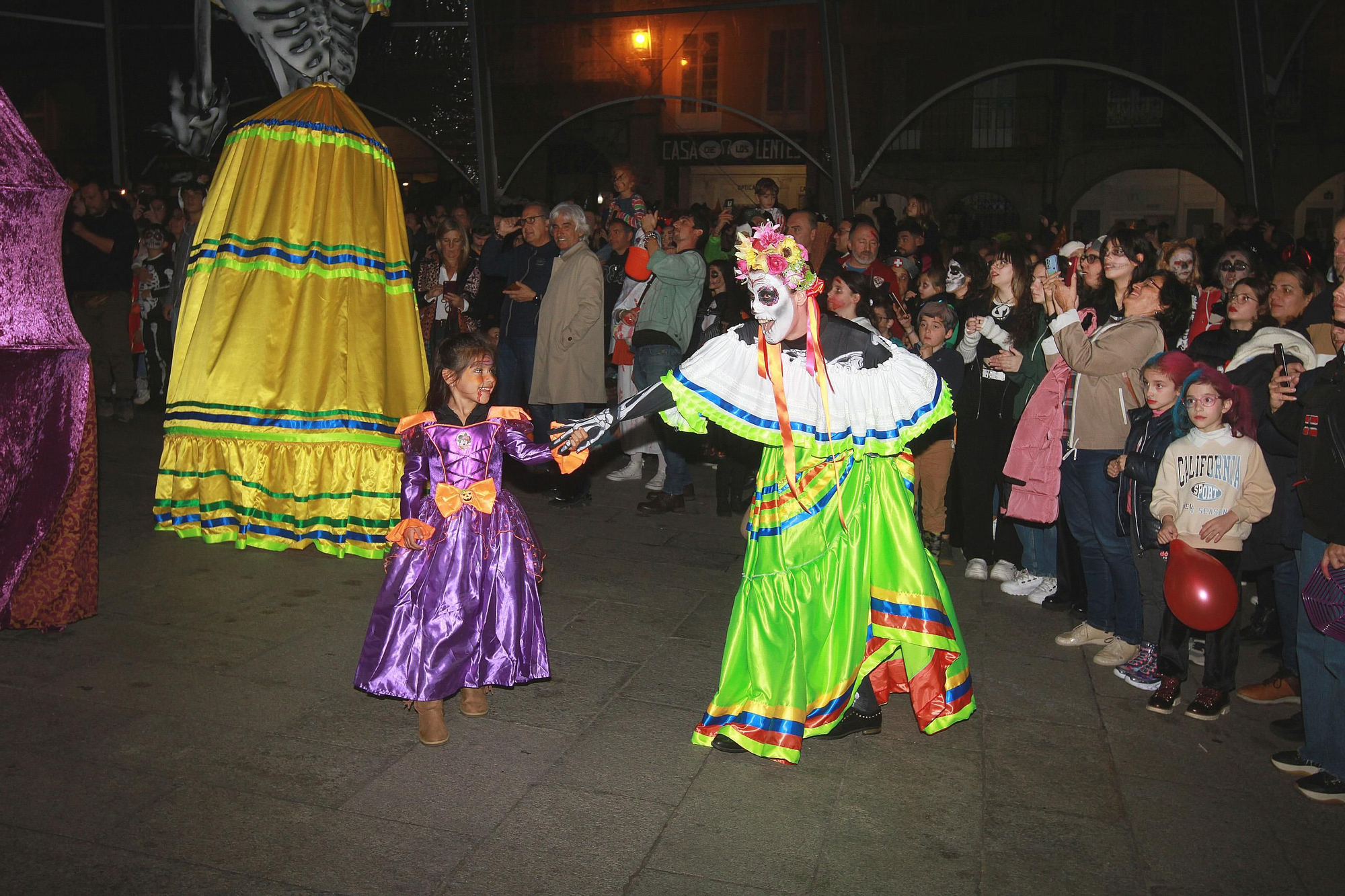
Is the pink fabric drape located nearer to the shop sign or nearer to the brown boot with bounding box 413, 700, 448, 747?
the brown boot with bounding box 413, 700, 448, 747

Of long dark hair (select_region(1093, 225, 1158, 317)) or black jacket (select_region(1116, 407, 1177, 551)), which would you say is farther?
long dark hair (select_region(1093, 225, 1158, 317))

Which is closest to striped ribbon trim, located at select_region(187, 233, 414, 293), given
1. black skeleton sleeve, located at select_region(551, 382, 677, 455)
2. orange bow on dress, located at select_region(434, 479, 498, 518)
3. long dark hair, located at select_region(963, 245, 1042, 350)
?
orange bow on dress, located at select_region(434, 479, 498, 518)

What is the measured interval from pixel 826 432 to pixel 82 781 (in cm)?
Result: 283

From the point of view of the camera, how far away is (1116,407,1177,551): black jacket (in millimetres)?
4750

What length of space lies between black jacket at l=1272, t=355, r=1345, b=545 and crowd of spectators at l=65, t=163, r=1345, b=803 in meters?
0.01

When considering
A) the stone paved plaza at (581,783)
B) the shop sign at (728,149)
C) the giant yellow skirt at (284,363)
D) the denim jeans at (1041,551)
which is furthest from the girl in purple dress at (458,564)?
the shop sign at (728,149)

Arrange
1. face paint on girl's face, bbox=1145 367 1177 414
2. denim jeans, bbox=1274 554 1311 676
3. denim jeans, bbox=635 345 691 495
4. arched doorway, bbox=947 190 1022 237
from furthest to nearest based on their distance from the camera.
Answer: arched doorway, bbox=947 190 1022 237 → denim jeans, bbox=635 345 691 495 → face paint on girl's face, bbox=1145 367 1177 414 → denim jeans, bbox=1274 554 1311 676

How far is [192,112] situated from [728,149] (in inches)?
607

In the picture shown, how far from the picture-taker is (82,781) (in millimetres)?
3512

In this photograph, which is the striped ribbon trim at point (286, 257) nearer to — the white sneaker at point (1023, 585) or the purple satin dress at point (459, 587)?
the purple satin dress at point (459, 587)

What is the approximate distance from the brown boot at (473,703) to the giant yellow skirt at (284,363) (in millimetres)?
2166

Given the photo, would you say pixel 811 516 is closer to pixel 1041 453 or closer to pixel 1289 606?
pixel 1041 453

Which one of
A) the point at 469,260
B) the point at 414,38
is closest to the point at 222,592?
the point at 469,260

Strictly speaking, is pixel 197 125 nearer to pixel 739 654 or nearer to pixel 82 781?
pixel 82 781
